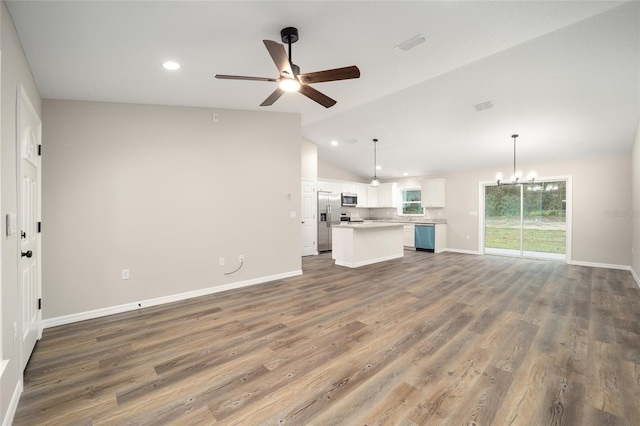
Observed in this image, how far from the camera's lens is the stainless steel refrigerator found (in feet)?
24.5

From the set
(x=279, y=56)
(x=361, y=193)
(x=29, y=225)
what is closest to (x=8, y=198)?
(x=29, y=225)

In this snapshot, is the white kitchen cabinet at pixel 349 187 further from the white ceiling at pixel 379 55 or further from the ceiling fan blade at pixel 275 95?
the ceiling fan blade at pixel 275 95

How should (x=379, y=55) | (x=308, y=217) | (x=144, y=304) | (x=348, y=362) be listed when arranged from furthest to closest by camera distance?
1. (x=308, y=217)
2. (x=144, y=304)
3. (x=379, y=55)
4. (x=348, y=362)

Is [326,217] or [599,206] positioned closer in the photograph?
[599,206]

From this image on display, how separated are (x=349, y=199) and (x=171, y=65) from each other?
637cm

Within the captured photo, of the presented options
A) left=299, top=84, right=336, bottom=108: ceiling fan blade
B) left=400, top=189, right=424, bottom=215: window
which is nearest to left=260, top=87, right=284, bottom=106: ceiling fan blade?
left=299, top=84, right=336, bottom=108: ceiling fan blade

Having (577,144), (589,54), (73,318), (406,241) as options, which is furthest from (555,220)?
(73,318)

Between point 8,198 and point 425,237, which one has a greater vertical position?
point 8,198

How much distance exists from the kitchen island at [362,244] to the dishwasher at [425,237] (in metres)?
1.83

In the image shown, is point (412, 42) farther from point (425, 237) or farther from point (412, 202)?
point (412, 202)

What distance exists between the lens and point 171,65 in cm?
268

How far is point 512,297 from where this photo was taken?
12.6 ft

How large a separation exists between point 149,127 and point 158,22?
1.83m

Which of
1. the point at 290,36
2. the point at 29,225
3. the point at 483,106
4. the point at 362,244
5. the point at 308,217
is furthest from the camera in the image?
the point at 308,217
